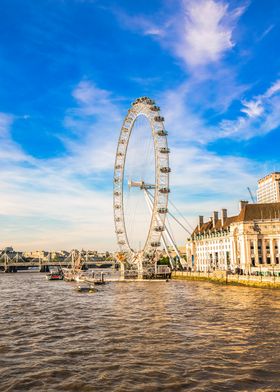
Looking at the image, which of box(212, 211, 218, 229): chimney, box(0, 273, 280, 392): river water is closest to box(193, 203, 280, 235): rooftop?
box(212, 211, 218, 229): chimney

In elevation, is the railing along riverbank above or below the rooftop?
below

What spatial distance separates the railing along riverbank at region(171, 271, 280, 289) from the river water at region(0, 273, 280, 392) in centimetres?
1838

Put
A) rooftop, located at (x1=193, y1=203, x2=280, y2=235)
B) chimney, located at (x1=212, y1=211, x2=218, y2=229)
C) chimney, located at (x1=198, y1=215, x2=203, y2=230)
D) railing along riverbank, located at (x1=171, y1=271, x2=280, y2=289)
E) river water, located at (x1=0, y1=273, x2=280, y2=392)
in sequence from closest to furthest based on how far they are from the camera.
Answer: river water, located at (x1=0, y1=273, x2=280, y2=392) → railing along riverbank, located at (x1=171, y1=271, x2=280, y2=289) → rooftop, located at (x1=193, y1=203, x2=280, y2=235) → chimney, located at (x1=212, y1=211, x2=218, y2=229) → chimney, located at (x1=198, y1=215, x2=203, y2=230)

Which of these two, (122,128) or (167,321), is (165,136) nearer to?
(122,128)

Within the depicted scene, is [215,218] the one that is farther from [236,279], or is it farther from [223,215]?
[236,279]

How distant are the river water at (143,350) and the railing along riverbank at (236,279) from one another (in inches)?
724

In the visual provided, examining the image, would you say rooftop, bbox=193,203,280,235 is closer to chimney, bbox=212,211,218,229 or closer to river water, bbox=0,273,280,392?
chimney, bbox=212,211,218,229

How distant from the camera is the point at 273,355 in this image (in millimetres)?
19250

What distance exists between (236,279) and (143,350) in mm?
45781

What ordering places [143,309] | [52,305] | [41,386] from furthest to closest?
[52,305], [143,309], [41,386]

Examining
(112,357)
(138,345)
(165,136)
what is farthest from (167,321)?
(165,136)

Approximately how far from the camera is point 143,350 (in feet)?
67.6

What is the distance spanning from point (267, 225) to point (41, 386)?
237 feet

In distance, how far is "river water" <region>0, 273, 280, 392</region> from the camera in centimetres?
1577
